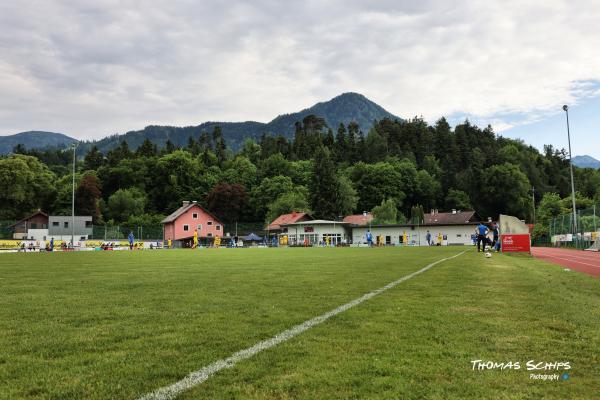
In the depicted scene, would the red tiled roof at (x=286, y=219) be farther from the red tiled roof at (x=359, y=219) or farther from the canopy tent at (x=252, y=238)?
the red tiled roof at (x=359, y=219)

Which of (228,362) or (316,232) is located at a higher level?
(316,232)

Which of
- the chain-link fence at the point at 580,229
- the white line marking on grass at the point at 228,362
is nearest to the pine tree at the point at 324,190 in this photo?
the chain-link fence at the point at 580,229

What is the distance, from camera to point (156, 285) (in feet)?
35.7

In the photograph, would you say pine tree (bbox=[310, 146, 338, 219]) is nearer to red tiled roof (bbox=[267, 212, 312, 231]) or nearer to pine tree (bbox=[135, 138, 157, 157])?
red tiled roof (bbox=[267, 212, 312, 231])

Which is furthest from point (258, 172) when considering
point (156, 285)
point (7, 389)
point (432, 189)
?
point (7, 389)

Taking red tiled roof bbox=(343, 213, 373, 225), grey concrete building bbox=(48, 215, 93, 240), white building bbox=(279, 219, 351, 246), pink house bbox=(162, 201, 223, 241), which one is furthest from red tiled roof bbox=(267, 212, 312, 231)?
grey concrete building bbox=(48, 215, 93, 240)

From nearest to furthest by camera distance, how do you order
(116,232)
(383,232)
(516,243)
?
(516,243)
(116,232)
(383,232)

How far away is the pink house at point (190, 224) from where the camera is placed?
3374 inches

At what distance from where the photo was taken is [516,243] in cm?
2706

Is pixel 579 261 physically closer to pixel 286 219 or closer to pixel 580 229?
pixel 580 229

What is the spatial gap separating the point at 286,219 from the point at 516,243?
65.7m

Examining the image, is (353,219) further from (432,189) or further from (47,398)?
(47,398)

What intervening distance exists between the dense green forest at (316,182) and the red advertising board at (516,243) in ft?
195

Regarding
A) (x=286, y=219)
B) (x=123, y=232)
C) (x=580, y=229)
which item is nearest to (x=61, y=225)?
(x=123, y=232)
